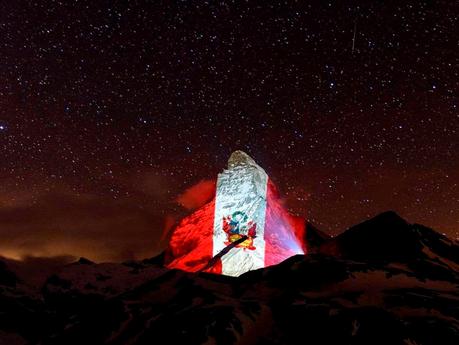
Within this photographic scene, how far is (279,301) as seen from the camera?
35.6 meters

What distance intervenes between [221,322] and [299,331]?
5053 millimetres

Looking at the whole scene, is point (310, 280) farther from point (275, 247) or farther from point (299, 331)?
point (275, 247)

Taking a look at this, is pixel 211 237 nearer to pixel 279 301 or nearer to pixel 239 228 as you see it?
pixel 239 228

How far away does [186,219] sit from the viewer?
75.8 meters

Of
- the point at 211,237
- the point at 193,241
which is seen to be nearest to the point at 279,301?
the point at 211,237

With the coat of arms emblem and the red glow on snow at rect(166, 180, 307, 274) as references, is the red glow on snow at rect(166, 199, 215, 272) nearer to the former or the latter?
the red glow on snow at rect(166, 180, 307, 274)

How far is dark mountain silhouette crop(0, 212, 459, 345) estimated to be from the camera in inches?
1146

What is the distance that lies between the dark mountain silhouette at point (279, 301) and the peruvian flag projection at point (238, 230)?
772 cm

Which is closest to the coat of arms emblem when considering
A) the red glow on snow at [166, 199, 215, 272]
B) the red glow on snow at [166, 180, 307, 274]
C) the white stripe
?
the white stripe

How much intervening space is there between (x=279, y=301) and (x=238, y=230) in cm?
2781

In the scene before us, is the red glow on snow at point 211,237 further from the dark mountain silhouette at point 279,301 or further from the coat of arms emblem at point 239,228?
the dark mountain silhouette at point 279,301

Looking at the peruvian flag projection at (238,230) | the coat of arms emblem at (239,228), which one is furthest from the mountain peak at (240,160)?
the coat of arms emblem at (239,228)

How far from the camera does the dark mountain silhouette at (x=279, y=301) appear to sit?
29.1m

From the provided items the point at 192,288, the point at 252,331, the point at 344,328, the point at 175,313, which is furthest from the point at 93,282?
the point at 344,328
